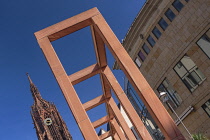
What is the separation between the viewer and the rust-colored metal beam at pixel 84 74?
56.6 ft

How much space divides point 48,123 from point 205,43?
8765cm

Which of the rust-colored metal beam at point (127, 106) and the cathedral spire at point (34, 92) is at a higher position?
the cathedral spire at point (34, 92)

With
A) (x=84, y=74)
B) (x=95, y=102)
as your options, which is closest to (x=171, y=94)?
(x=95, y=102)

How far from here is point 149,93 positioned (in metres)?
10.7

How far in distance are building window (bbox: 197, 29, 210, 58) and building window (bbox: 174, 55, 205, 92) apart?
152 cm

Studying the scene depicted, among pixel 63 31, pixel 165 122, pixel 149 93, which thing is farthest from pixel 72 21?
pixel 165 122

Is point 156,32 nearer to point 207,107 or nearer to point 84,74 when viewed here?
point 207,107

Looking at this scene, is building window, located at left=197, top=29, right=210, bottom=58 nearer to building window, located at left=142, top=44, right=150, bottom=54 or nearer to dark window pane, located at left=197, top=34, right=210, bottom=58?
dark window pane, located at left=197, top=34, right=210, bottom=58

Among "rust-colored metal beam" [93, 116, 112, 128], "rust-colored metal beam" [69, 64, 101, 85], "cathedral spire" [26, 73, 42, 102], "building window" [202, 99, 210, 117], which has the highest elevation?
"cathedral spire" [26, 73, 42, 102]

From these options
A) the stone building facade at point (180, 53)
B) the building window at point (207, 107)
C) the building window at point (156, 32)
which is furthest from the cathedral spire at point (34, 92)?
the building window at point (207, 107)

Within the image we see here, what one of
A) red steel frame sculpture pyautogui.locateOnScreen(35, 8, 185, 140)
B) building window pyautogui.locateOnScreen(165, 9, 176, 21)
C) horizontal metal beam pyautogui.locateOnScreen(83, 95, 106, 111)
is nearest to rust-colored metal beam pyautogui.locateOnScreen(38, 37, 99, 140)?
red steel frame sculpture pyautogui.locateOnScreen(35, 8, 185, 140)

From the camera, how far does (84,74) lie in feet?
57.8

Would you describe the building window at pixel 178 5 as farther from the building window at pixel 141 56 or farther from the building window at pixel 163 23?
the building window at pixel 141 56

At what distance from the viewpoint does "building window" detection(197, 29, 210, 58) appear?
66.6ft
